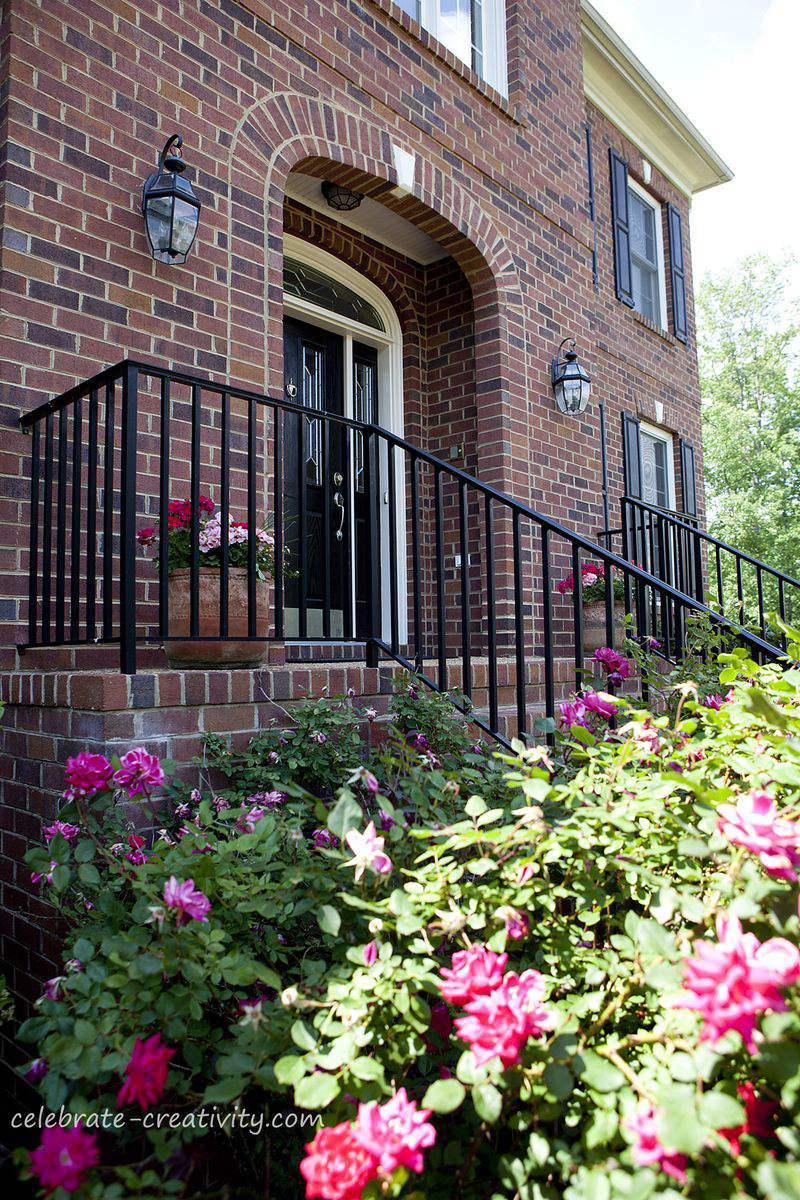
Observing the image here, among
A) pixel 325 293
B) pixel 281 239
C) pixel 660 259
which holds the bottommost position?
pixel 281 239

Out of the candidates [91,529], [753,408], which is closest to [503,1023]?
[91,529]

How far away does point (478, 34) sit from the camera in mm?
5207

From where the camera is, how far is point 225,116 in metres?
3.39

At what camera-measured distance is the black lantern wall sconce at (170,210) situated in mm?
2959

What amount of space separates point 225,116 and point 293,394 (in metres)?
1.60

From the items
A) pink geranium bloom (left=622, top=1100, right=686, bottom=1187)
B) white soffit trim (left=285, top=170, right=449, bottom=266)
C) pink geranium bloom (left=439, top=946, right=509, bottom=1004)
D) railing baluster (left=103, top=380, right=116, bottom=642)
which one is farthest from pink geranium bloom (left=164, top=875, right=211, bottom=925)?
white soffit trim (left=285, top=170, right=449, bottom=266)

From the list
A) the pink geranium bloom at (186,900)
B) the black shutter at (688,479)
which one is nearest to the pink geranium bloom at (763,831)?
the pink geranium bloom at (186,900)

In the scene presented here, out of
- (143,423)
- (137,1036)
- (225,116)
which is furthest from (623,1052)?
(225,116)

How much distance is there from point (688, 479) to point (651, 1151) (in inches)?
310

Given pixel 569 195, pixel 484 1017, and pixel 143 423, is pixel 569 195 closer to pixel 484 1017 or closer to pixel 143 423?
pixel 143 423

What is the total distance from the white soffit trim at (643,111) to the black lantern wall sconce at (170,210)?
15.8ft

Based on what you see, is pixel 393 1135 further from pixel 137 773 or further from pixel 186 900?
pixel 137 773

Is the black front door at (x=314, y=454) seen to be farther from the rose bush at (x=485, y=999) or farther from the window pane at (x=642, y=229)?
the window pane at (x=642, y=229)

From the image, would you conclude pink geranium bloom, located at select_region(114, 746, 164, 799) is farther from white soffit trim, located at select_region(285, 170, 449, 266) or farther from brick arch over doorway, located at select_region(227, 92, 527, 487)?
white soffit trim, located at select_region(285, 170, 449, 266)
